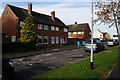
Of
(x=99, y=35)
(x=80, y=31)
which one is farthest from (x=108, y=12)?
(x=99, y=35)

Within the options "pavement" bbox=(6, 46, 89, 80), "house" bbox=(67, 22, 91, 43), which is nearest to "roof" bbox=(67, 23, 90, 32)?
"house" bbox=(67, 22, 91, 43)

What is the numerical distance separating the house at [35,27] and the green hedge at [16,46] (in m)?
6.31

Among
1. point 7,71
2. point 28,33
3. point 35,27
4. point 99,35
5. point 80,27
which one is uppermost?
point 80,27

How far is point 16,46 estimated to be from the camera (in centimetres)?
1744

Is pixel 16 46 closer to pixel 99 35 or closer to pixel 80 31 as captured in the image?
pixel 80 31

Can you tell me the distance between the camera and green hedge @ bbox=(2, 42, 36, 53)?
16309 millimetres

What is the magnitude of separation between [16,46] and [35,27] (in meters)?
10.4

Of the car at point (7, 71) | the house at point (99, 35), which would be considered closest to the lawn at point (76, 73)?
the car at point (7, 71)

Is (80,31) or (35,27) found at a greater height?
(80,31)

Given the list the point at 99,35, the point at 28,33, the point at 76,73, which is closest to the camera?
the point at 76,73

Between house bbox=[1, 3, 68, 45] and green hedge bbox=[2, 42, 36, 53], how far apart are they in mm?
6313

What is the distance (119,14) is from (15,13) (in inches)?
702

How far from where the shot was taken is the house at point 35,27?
82.1 feet

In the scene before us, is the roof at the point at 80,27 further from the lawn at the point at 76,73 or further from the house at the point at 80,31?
the lawn at the point at 76,73
